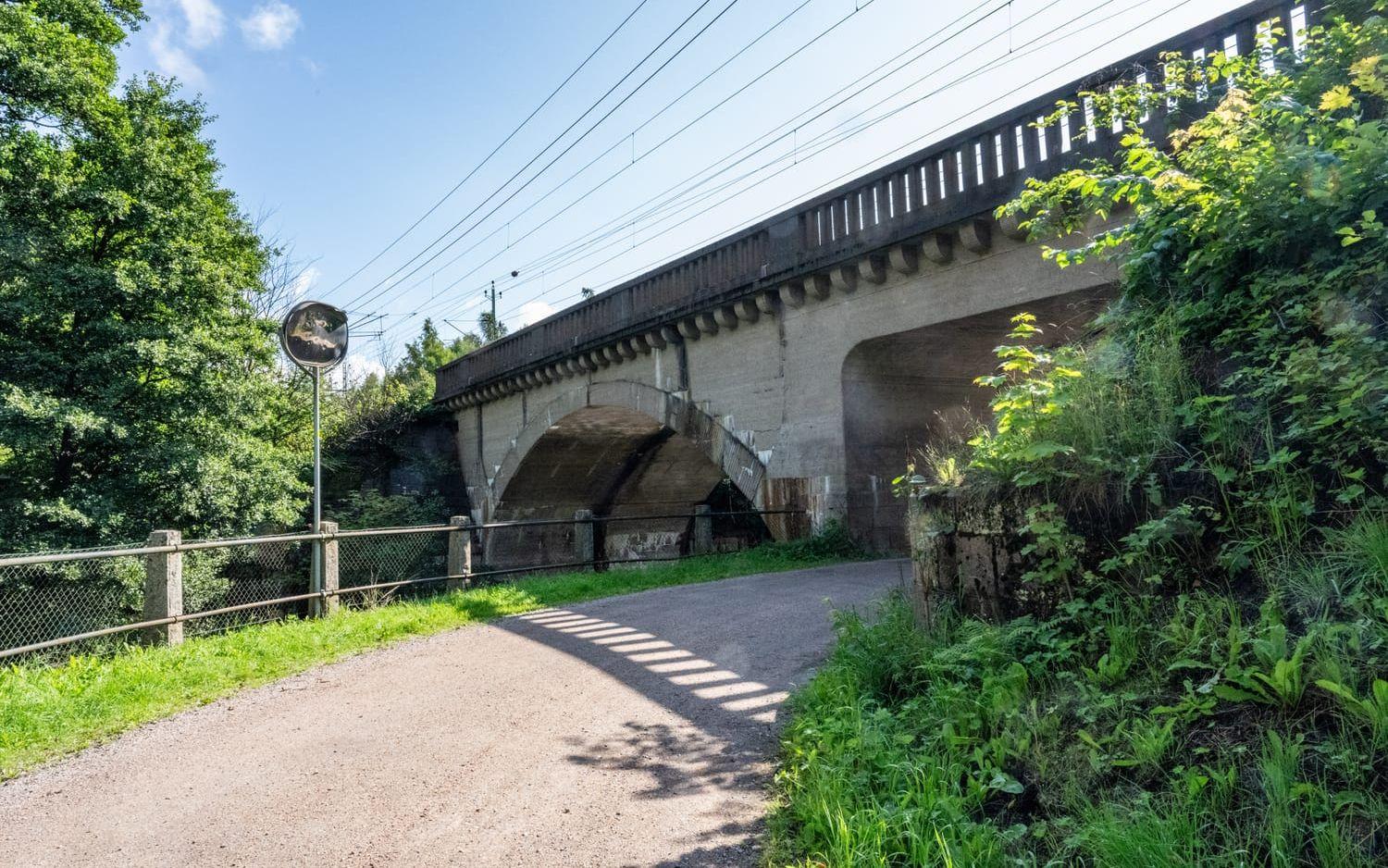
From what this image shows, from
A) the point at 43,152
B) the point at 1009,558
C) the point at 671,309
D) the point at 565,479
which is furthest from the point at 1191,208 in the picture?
the point at 565,479

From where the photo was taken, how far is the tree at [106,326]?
11.6 metres

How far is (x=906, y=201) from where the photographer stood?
9625mm

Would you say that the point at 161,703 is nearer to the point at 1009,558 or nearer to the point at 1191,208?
the point at 1009,558

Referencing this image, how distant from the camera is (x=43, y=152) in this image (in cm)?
1205

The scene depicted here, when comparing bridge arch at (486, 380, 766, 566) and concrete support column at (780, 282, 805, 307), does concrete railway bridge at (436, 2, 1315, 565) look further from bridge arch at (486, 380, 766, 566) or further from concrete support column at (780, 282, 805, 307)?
bridge arch at (486, 380, 766, 566)

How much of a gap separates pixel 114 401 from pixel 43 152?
395 centimetres

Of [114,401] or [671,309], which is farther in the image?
[671,309]

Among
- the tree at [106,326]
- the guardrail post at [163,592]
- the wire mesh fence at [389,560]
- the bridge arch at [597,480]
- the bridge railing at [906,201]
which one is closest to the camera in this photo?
the guardrail post at [163,592]

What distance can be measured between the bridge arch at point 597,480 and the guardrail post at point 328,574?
30.6 feet

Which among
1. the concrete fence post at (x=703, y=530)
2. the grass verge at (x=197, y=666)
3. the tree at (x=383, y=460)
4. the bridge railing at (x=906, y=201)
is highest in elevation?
the bridge railing at (x=906, y=201)

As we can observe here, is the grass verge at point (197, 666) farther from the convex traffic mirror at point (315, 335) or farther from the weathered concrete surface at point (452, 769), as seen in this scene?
the convex traffic mirror at point (315, 335)

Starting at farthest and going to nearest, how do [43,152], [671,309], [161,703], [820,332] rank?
1. [671,309]
2. [43,152]
3. [820,332]
4. [161,703]

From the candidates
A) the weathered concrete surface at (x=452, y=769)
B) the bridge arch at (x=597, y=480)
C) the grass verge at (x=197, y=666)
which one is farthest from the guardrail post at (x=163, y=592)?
the bridge arch at (x=597, y=480)

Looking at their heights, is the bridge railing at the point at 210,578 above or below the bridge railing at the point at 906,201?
below
